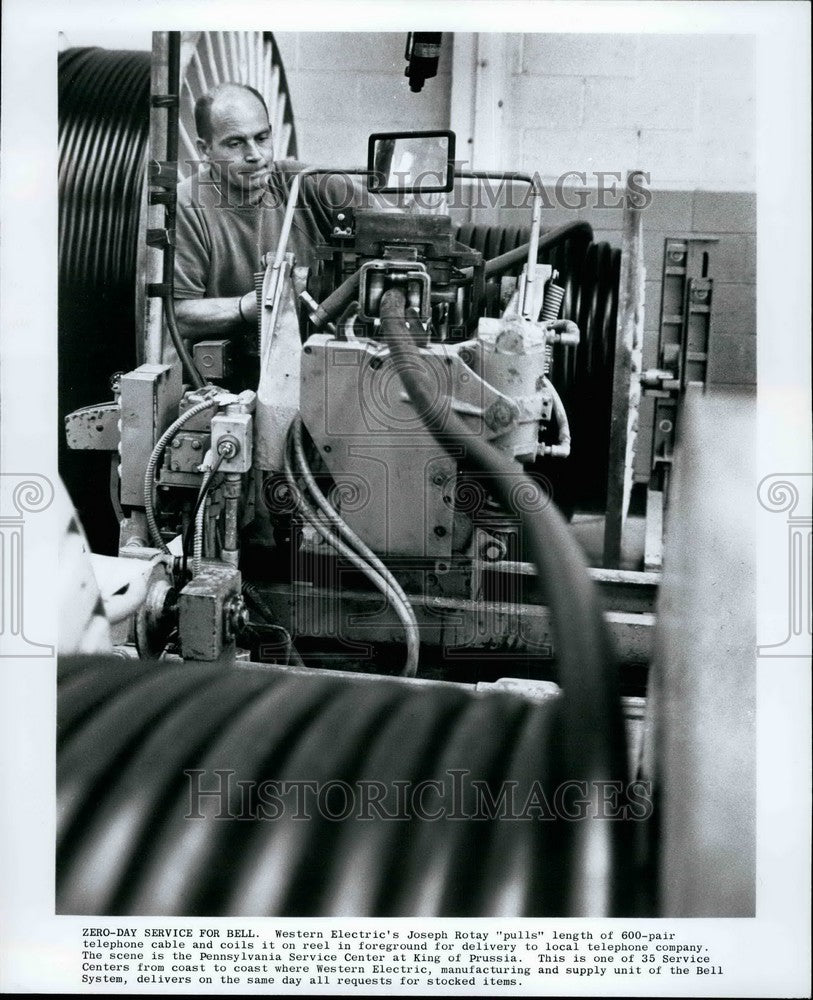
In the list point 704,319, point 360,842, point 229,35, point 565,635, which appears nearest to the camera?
point 565,635

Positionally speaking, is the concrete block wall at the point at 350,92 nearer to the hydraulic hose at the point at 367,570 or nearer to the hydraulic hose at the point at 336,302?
the hydraulic hose at the point at 336,302

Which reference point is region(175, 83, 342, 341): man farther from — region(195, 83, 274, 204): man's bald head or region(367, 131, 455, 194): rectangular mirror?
region(367, 131, 455, 194): rectangular mirror

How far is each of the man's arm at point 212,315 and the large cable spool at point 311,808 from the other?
944 millimetres

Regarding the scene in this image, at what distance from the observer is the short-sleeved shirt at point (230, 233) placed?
2.33 meters

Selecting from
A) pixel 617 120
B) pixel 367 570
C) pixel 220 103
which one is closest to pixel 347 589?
pixel 367 570

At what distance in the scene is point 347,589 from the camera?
225 centimetres

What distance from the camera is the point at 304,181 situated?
2.46 m

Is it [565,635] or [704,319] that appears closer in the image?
[565,635]

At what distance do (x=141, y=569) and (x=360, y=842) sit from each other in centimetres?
78

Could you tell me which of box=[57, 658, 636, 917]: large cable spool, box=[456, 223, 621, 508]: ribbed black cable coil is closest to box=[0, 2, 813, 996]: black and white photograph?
Result: box=[57, 658, 636, 917]: large cable spool

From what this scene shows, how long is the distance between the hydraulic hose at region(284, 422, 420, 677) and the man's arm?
13.5 inches

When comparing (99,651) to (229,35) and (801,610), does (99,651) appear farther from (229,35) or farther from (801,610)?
(229,35)

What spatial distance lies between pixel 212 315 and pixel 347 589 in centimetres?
65

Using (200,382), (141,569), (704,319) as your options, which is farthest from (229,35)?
(704,319)
